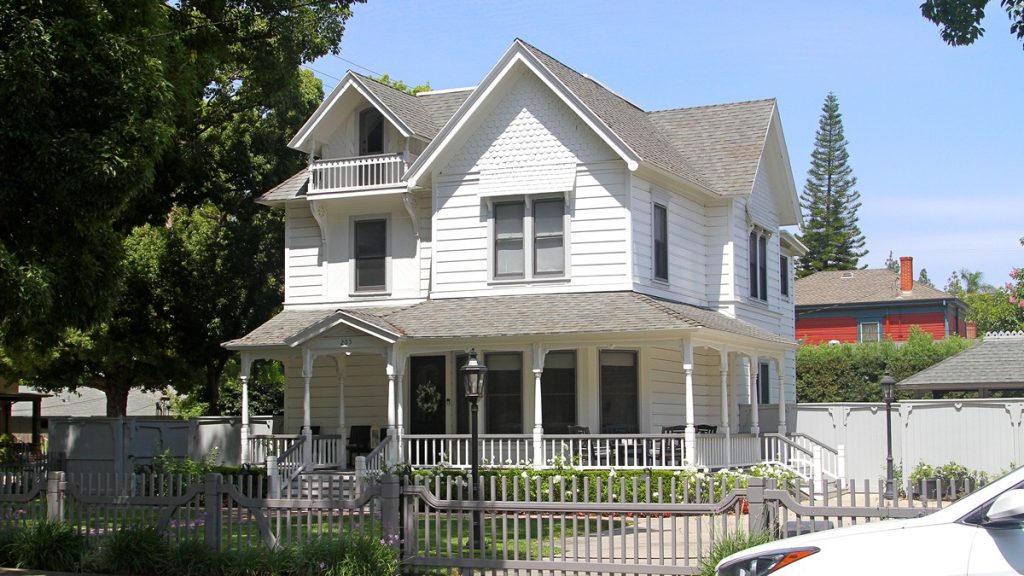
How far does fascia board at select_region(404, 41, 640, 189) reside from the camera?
2603 centimetres

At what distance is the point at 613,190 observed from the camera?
2641 cm

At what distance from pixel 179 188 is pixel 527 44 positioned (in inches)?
511

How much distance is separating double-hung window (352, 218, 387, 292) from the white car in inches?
855

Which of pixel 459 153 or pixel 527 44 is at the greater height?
pixel 527 44

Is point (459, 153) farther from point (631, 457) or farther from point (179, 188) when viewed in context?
point (179, 188)

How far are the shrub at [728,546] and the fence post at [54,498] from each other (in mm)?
8362

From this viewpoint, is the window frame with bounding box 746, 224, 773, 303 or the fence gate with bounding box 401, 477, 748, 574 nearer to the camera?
the fence gate with bounding box 401, 477, 748, 574

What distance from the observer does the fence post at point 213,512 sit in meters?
14.7

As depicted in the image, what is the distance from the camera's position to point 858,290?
213 ft

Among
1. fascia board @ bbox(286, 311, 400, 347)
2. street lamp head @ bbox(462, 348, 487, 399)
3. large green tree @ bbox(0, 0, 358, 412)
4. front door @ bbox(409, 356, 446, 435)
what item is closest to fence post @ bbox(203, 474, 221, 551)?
street lamp head @ bbox(462, 348, 487, 399)

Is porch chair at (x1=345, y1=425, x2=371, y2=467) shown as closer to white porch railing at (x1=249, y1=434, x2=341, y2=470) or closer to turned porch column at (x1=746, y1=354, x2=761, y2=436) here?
white porch railing at (x1=249, y1=434, x2=341, y2=470)

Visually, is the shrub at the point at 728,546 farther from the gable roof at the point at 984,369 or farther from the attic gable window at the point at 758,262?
the gable roof at the point at 984,369

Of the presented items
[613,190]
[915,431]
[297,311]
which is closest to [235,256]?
[297,311]

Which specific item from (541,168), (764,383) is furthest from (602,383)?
(764,383)
